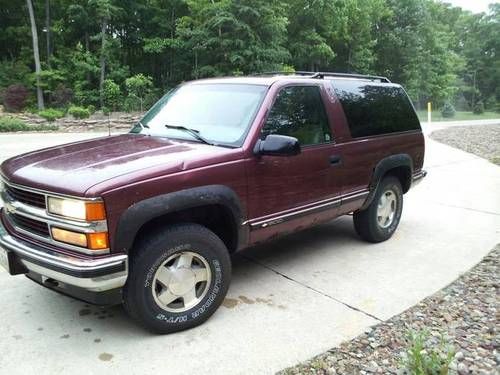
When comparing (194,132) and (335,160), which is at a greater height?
(194,132)

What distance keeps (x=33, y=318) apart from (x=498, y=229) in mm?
5498

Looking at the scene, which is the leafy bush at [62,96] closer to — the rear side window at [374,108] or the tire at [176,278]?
the rear side window at [374,108]

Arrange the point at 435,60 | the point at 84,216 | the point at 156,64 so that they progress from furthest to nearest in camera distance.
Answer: the point at 435,60 → the point at 156,64 → the point at 84,216

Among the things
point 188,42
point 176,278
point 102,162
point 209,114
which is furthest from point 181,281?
point 188,42

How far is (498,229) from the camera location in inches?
240

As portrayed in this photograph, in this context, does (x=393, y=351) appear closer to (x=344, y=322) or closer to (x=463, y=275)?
(x=344, y=322)

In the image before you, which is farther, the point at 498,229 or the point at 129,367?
the point at 498,229

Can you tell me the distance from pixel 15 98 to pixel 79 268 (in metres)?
25.9

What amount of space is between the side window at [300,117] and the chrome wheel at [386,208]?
140 cm

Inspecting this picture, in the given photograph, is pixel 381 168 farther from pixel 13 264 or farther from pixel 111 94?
pixel 111 94

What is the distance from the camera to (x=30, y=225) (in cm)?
326

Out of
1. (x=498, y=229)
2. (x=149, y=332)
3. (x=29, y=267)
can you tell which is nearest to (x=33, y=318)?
(x=29, y=267)

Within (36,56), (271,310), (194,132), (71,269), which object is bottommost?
(271,310)

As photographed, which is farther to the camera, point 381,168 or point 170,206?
point 381,168
